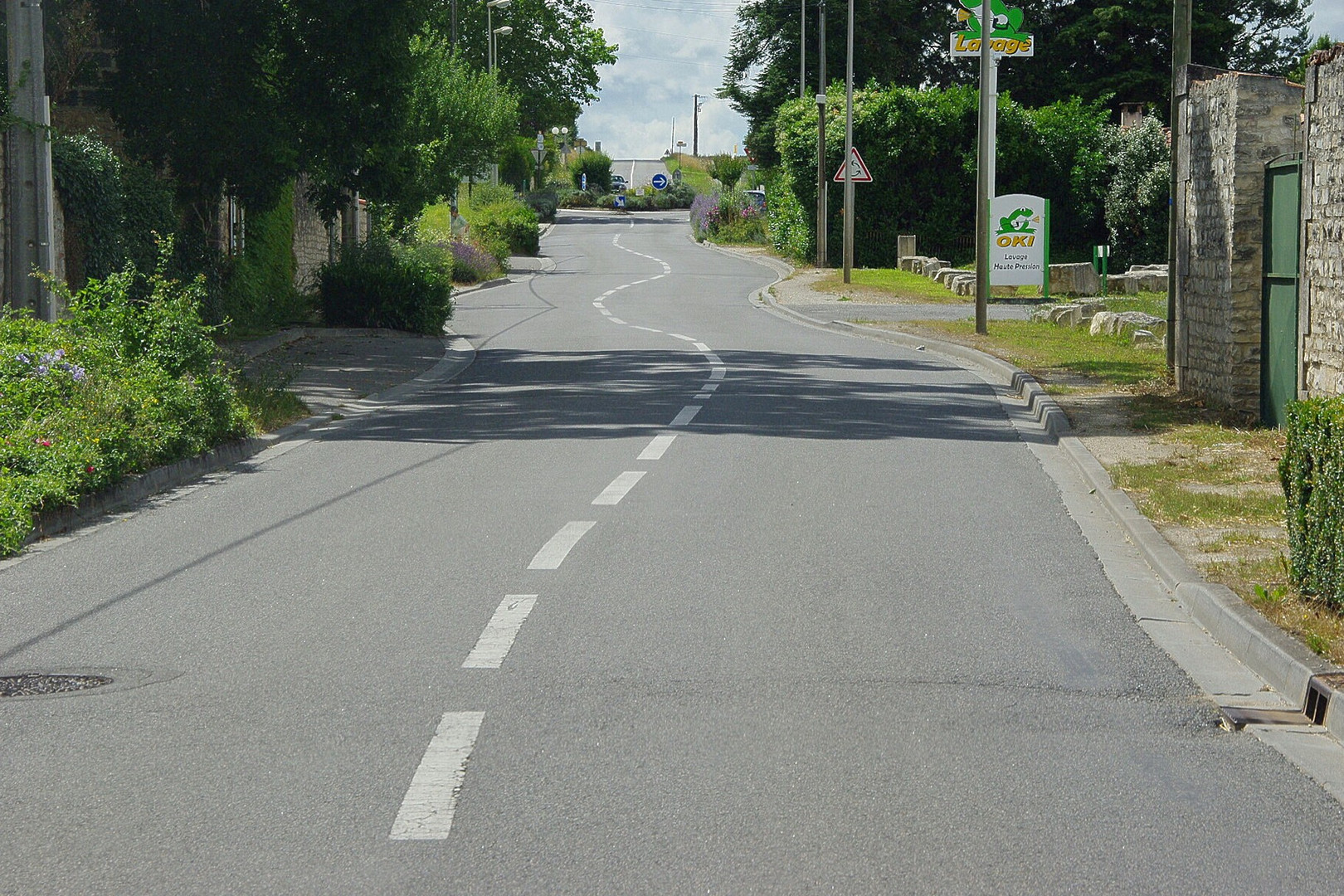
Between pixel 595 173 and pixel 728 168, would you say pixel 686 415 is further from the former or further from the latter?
pixel 595 173

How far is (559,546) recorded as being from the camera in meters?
8.47

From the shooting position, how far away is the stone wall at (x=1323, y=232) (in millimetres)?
11508

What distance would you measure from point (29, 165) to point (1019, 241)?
21942mm

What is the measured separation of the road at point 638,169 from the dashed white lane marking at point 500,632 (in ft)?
401

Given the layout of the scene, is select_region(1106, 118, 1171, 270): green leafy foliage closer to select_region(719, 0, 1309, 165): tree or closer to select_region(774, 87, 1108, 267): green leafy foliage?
select_region(774, 87, 1108, 267): green leafy foliage

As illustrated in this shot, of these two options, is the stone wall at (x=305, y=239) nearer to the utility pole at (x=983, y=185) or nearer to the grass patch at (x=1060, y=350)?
the grass patch at (x=1060, y=350)

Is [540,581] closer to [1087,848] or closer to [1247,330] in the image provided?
[1087,848]

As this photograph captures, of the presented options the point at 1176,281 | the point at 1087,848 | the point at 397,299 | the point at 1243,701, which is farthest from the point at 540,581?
the point at 397,299

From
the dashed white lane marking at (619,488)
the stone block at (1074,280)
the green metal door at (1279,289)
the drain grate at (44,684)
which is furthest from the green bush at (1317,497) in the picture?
the stone block at (1074,280)

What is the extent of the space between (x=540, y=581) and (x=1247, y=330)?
352 inches

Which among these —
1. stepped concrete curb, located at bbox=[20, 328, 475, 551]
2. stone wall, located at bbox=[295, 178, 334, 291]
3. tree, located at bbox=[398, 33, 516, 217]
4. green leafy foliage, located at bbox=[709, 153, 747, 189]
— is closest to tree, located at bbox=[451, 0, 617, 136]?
green leafy foliage, located at bbox=[709, 153, 747, 189]

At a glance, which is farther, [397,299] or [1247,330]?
[397,299]

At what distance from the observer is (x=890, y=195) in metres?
47.2

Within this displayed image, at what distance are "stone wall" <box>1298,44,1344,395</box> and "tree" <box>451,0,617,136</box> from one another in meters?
73.4
